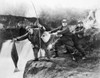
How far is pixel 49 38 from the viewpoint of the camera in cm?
240

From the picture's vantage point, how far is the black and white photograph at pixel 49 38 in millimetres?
2346

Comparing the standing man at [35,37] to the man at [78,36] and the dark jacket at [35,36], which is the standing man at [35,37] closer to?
the dark jacket at [35,36]

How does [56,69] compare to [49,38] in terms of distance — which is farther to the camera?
[49,38]

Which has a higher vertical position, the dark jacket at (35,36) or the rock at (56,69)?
the dark jacket at (35,36)

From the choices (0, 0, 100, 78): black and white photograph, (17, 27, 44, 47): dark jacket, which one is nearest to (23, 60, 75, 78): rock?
(0, 0, 100, 78): black and white photograph

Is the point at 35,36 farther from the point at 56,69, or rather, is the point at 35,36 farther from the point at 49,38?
the point at 56,69

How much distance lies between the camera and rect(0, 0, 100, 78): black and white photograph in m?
2.35

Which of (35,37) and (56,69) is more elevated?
(35,37)

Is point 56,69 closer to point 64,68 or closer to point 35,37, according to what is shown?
point 64,68

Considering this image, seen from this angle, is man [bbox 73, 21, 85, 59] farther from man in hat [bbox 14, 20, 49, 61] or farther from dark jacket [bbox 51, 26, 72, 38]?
man in hat [bbox 14, 20, 49, 61]

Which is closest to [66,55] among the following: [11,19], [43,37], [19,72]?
[43,37]

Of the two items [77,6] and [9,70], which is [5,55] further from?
[77,6]

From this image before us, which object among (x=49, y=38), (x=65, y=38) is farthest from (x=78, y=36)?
(x=49, y=38)

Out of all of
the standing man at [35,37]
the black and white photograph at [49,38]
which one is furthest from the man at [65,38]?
the standing man at [35,37]
